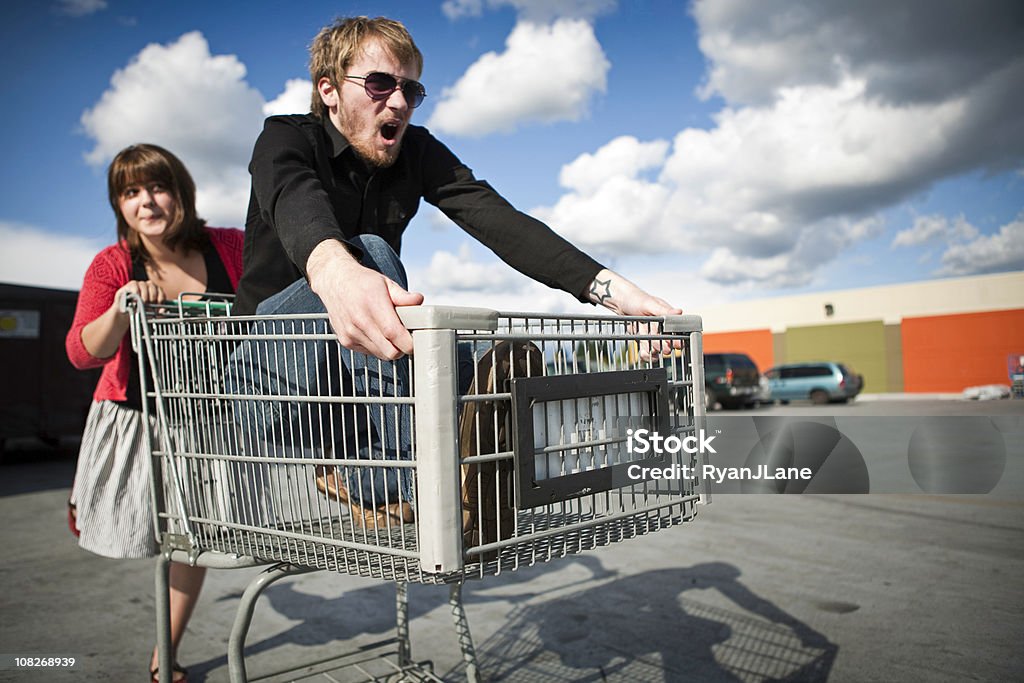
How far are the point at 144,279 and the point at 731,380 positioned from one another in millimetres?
16905

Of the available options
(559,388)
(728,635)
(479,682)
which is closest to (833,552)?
(728,635)

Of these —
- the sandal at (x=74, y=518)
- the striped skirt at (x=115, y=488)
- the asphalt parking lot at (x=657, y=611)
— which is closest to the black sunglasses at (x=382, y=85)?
the striped skirt at (x=115, y=488)

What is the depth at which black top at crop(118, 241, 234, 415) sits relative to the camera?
2.18 meters

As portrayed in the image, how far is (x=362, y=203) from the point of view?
1.77 meters

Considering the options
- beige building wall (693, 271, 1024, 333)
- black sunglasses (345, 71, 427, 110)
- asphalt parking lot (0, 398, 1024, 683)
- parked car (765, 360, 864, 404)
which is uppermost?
beige building wall (693, 271, 1024, 333)

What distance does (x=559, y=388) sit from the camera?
1255mm

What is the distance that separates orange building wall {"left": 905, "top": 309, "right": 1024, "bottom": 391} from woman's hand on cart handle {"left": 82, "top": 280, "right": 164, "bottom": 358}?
24667mm

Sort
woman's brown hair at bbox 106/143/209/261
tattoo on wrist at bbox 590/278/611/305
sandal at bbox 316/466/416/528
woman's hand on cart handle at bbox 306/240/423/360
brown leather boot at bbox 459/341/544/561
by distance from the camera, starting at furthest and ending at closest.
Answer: woman's brown hair at bbox 106/143/209/261
tattoo on wrist at bbox 590/278/611/305
sandal at bbox 316/466/416/528
brown leather boot at bbox 459/341/544/561
woman's hand on cart handle at bbox 306/240/423/360

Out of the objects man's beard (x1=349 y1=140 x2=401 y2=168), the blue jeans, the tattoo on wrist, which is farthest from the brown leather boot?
man's beard (x1=349 y1=140 x2=401 y2=168)

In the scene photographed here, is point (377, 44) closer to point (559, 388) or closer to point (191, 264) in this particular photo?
point (559, 388)

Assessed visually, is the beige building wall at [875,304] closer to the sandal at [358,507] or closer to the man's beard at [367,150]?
the man's beard at [367,150]

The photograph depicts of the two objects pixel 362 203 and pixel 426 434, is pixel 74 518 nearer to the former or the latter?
pixel 362 203

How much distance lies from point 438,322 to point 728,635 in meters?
2.26

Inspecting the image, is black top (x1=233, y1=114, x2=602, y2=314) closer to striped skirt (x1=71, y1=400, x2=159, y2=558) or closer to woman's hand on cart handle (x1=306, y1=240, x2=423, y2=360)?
woman's hand on cart handle (x1=306, y1=240, x2=423, y2=360)
